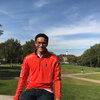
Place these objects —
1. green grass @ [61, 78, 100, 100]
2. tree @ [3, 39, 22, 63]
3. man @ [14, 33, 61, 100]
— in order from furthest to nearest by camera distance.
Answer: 1. tree @ [3, 39, 22, 63]
2. green grass @ [61, 78, 100, 100]
3. man @ [14, 33, 61, 100]

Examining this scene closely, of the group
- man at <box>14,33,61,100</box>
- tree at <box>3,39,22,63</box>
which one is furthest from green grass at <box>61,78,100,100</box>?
tree at <box>3,39,22,63</box>

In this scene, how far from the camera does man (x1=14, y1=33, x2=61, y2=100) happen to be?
11.1 ft

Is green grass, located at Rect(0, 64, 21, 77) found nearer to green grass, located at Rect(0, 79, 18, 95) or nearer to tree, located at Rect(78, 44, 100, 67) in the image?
green grass, located at Rect(0, 79, 18, 95)

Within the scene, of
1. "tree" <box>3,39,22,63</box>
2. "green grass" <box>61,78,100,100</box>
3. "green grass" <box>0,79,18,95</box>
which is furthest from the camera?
"tree" <box>3,39,22,63</box>

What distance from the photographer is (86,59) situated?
115 meters

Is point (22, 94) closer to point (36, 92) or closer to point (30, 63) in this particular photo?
point (36, 92)

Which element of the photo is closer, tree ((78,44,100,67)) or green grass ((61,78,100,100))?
green grass ((61,78,100,100))

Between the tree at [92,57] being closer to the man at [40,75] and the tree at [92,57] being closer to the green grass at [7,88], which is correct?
the green grass at [7,88]

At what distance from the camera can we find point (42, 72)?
11.3ft

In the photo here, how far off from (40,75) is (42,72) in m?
0.05

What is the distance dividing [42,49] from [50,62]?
0.22 m

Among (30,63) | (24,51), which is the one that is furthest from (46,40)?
(24,51)

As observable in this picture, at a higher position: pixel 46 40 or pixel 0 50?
pixel 0 50

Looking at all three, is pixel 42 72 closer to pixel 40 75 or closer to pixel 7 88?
pixel 40 75
